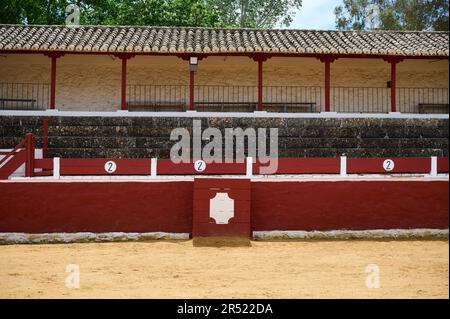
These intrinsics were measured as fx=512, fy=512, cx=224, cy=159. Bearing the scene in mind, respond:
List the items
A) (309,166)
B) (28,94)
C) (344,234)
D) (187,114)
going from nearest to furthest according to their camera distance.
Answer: (344,234)
(309,166)
(187,114)
(28,94)

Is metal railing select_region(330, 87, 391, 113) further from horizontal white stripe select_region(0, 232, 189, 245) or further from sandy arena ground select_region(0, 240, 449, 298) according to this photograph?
horizontal white stripe select_region(0, 232, 189, 245)

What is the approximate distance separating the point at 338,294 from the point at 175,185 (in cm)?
445

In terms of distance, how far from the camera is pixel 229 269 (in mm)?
6766

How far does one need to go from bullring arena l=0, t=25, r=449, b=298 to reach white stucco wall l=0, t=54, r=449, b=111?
5 cm

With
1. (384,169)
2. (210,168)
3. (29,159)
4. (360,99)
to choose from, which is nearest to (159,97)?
(360,99)

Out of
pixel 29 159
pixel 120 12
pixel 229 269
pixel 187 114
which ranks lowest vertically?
pixel 229 269

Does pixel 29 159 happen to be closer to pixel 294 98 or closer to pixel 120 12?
pixel 294 98

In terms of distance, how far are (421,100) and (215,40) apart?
7.60 meters

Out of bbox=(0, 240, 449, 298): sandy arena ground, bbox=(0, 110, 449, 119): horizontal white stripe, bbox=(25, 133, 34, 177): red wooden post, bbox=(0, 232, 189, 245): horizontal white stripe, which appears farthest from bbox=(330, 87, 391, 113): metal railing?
bbox=(25, 133, 34, 177): red wooden post

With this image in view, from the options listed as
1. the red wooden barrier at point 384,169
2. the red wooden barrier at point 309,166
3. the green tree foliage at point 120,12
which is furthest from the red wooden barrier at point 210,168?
the green tree foliage at point 120,12

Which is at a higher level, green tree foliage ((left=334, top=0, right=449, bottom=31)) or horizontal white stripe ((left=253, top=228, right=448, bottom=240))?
green tree foliage ((left=334, top=0, right=449, bottom=31))

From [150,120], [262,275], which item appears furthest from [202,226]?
[150,120]

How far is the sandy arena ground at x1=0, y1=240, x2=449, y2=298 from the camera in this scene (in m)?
5.61

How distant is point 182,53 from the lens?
50.0 ft
